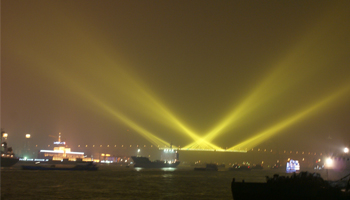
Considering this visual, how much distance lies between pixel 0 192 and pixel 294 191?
23.5 metres

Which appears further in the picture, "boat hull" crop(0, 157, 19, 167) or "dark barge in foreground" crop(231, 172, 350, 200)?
"boat hull" crop(0, 157, 19, 167)

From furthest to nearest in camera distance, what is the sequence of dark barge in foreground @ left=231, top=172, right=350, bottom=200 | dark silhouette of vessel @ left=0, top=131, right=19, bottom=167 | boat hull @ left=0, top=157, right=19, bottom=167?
dark silhouette of vessel @ left=0, top=131, right=19, bottom=167, boat hull @ left=0, top=157, right=19, bottom=167, dark barge in foreground @ left=231, top=172, right=350, bottom=200

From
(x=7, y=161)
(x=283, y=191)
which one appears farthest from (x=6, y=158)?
(x=283, y=191)

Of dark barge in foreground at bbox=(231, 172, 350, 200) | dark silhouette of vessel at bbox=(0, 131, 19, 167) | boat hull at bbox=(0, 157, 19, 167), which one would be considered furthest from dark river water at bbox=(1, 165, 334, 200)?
dark silhouette of vessel at bbox=(0, 131, 19, 167)

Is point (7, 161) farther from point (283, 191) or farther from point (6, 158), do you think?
point (283, 191)

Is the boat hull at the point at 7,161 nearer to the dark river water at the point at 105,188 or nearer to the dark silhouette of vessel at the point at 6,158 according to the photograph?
the dark silhouette of vessel at the point at 6,158

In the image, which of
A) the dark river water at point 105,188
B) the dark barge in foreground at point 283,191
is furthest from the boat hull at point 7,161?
the dark barge in foreground at point 283,191

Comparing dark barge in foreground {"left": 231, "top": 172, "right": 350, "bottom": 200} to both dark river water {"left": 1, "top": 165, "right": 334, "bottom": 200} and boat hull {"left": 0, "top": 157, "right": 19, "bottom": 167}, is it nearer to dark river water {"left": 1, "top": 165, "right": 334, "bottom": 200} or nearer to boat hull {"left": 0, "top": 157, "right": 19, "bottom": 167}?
dark river water {"left": 1, "top": 165, "right": 334, "bottom": 200}

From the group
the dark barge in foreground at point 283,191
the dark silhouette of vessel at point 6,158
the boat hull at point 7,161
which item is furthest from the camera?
the dark silhouette of vessel at point 6,158

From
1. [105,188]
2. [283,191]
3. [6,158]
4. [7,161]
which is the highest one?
[283,191]

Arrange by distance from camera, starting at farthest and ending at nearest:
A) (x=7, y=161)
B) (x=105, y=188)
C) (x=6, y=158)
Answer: (x=7, y=161) → (x=6, y=158) → (x=105, y=188)

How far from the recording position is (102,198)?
2750 centimetres

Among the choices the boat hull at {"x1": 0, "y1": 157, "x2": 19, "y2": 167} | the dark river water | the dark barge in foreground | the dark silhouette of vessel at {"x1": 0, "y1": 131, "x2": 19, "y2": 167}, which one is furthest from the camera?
the dark silhouette of vessel at {"x1": 0, "y1": 131, "x2": 19, "y2": 167}

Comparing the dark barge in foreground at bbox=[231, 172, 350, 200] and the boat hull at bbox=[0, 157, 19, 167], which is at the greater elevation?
the dark barge in foreground at bbox=[231, 172, 350, 200]
